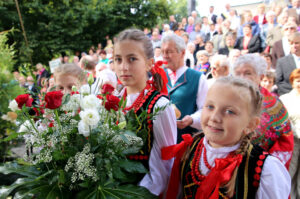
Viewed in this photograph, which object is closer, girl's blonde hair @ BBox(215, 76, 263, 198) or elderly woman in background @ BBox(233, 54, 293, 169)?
girl's blonde hair @ BBox(215, 76, 263, 198)

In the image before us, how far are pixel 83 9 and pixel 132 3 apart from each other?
3967mm

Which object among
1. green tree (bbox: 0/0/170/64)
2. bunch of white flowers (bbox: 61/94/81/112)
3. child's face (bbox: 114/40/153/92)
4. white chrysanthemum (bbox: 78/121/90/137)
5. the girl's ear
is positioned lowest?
the girl's ear

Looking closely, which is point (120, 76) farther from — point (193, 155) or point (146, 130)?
point (193, 155)

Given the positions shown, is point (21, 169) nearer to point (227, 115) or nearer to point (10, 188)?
point (10, 188)

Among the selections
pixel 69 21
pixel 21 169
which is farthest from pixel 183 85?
pixel 69 21

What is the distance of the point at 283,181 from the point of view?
1.29 meters

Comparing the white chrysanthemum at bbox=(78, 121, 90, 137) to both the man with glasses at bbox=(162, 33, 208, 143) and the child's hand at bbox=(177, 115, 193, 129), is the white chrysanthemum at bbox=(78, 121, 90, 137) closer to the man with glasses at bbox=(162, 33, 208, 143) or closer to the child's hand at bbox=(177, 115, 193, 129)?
the child's hand at bbox=(177, 115, 193, 129)

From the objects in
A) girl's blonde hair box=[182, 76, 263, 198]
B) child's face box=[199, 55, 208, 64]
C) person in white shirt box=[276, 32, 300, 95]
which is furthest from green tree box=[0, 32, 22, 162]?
person in white shirt box=[276, 32, 300, 95]

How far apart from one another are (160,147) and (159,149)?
0.05 ft

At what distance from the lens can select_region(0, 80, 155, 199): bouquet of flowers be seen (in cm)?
117

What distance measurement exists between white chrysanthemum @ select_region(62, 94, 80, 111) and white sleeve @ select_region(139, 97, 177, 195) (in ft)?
1.54

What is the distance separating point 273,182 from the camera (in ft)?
4.17

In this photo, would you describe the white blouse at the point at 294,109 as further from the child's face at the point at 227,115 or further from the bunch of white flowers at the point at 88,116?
the bunch of white flowers at the point at 88,116

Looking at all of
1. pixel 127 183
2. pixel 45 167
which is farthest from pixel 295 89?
pixel 45 167
